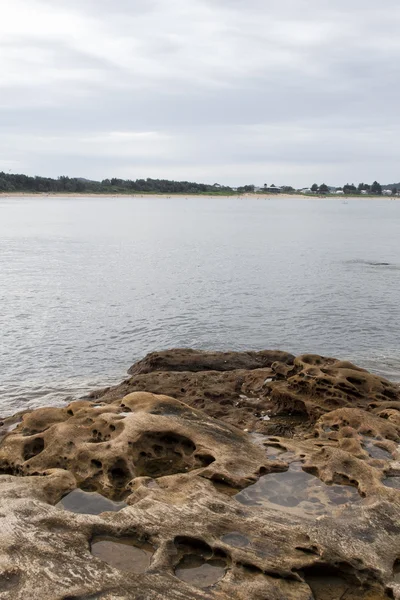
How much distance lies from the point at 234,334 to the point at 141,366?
22.2 feet

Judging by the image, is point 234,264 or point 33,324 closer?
point 33,324

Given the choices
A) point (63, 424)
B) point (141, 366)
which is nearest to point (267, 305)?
point (141, 366)

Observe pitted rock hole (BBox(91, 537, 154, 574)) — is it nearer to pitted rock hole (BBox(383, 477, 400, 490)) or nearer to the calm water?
pitted rock hole (BBox(383, 477, 400, 490))

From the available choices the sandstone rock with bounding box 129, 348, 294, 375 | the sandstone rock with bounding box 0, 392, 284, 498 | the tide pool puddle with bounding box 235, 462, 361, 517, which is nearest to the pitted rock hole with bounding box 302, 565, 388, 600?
the tide pool puddle with bounding box 235, 462, 361, 517

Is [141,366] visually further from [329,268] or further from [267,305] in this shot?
[329,268]

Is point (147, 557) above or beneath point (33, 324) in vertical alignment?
above

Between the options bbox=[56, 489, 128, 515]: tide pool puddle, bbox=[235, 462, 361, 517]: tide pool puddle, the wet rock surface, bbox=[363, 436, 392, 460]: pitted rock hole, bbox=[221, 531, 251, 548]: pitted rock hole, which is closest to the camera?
the wet rock surface

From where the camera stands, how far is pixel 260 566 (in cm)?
625

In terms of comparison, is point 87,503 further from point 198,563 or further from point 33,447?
point 198,563

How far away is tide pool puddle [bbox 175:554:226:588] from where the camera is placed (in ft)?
20.5

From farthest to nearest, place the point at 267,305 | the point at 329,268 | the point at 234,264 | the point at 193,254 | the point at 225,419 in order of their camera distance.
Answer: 1. the point at 193,254
2. the point at 234,264
3. the point at 329,268
4. the point at 267,305
5. the point at 225,419

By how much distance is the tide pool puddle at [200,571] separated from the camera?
6246 millimetres

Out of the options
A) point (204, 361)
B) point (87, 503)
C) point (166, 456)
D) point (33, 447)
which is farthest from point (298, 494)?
point (204, 361)

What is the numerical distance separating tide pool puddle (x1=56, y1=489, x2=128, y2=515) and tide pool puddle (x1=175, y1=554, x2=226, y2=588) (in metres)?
1.80
